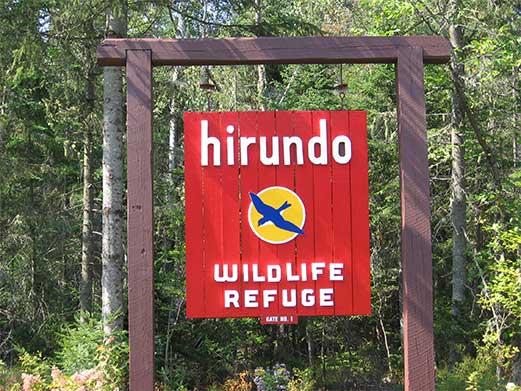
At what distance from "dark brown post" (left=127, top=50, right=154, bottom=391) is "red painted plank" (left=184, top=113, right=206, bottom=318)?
0.77 ft

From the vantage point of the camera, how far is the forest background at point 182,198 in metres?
7.73

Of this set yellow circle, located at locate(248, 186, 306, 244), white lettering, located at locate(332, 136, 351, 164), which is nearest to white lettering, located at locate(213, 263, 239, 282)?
yellow circle, located at locate(248, 186, 306, 244)

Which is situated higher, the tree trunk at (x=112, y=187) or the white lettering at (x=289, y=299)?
the tree trunk at (x=112, y=187)

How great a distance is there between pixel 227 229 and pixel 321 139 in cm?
84

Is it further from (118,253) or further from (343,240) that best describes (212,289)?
(118,253)

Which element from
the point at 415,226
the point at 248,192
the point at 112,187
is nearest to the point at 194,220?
the point at 248,192

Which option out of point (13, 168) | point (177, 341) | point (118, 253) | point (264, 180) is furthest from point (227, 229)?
point (13, 168)

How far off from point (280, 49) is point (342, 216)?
3.78ft

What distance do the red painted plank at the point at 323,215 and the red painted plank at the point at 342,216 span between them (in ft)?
0.11

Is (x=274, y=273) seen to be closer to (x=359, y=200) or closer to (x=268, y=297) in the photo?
(x=268, y=297)

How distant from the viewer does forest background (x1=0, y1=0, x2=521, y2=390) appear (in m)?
7.73

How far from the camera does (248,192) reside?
157 inches

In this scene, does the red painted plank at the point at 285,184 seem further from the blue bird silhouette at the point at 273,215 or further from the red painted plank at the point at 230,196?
the red painted plank at the point at 230,196

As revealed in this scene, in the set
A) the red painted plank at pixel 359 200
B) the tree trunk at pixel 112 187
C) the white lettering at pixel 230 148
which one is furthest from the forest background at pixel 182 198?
the red painted plank at pixel 359 200
